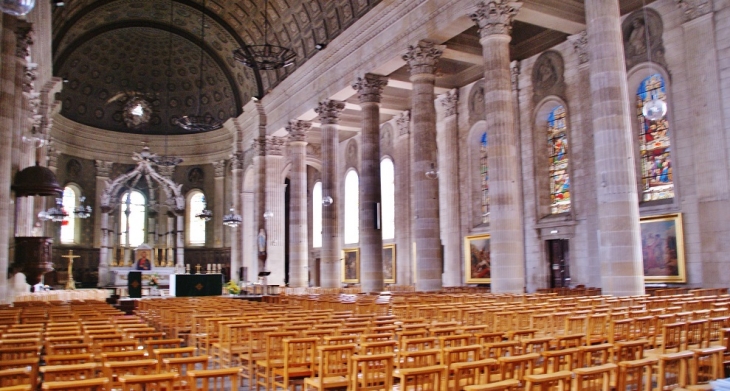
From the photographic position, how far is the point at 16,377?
534 centimetres

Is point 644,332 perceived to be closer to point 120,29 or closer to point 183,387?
point 183,387

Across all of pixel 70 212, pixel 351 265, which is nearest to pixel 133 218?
pixel 70 212

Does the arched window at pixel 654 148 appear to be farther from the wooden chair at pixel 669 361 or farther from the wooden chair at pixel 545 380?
the wooden chair at pixel 545 380

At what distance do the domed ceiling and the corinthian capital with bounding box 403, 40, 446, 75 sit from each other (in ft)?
28.2

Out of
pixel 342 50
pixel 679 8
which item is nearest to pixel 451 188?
pixel 342 50

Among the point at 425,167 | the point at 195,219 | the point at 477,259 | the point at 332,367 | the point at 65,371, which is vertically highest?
the point at 195,219

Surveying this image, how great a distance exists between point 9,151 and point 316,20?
56.4 ft

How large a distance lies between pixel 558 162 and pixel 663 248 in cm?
650

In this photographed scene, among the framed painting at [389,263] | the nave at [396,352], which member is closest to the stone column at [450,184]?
the framed painting at [389,263]

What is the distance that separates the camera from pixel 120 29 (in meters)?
41.3

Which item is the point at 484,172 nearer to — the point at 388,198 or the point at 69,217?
the point at 388,198

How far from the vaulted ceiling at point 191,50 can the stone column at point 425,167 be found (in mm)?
2882

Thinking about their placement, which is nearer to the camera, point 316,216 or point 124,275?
point 124,275

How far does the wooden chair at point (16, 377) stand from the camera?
17.1 ft
